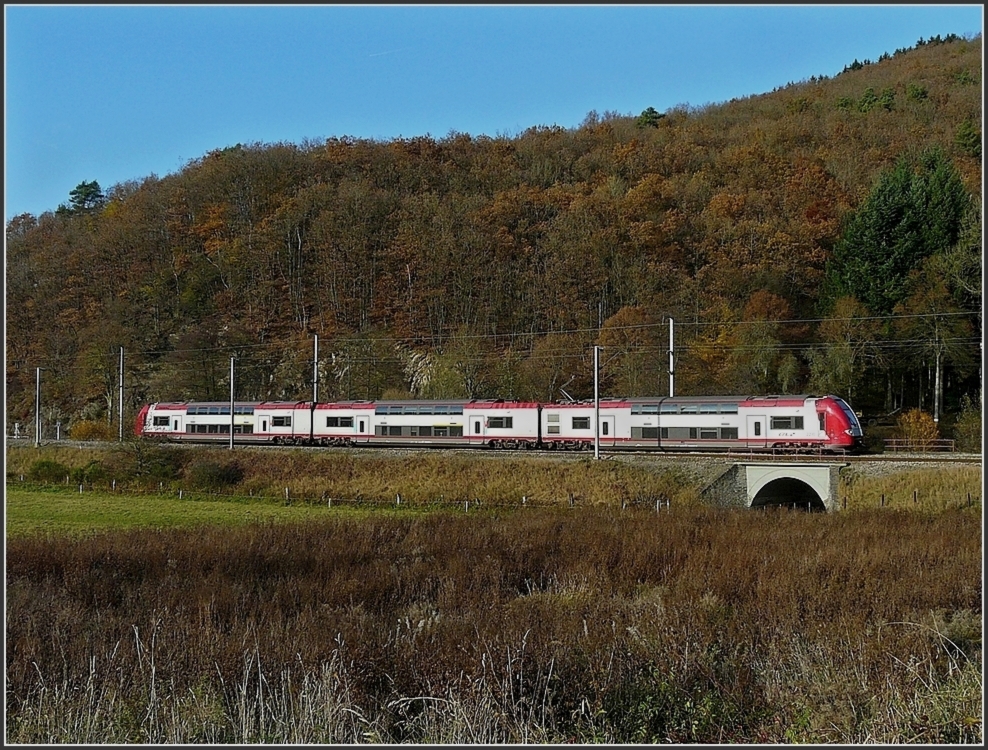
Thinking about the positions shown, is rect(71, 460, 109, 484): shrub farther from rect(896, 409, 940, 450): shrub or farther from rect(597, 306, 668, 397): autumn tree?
rect(896, 409, 940, 450): shrub

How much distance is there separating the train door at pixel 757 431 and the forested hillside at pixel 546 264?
36.9ft

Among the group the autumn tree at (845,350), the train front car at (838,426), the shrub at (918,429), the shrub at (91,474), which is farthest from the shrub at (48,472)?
the shrub at (918,429)

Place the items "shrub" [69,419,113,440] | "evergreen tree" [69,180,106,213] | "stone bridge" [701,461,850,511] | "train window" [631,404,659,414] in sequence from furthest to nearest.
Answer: "evergreen tree" [69,180,106,213], "shrub" [69,419,113,440], "train window" [631,404,659,414], "stone bridge" [701,461,850,511]

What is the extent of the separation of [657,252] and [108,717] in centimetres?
5802

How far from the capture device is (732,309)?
53656 mm

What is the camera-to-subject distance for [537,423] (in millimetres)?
40812

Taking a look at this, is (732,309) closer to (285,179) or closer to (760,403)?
(760,403)

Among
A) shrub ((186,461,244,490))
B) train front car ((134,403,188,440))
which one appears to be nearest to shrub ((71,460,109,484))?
shrub ((186,461,244,490))

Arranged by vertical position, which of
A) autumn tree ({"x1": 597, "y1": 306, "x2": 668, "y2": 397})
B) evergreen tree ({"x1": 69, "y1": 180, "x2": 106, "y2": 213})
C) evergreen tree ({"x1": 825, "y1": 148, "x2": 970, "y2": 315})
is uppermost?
evergreen tree ({"x1": 69, "y1": 180, "x2": 106, "y2": 213})

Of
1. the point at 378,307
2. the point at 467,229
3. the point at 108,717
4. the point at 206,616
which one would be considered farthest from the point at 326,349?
the point at 108,717

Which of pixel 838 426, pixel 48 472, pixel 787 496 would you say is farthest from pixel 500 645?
pixel 48 472

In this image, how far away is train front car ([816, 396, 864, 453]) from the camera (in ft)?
111

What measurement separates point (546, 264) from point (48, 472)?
3651cm

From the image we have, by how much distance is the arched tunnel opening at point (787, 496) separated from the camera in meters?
34.0
